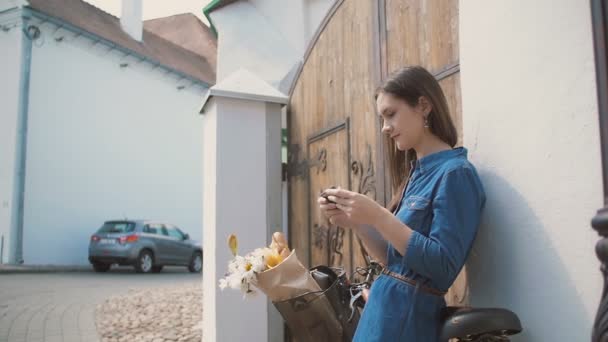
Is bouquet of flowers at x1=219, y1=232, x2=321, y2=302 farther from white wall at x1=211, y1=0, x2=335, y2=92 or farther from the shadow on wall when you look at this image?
white wall at x1=211, y1=0, x2=335, y2=92

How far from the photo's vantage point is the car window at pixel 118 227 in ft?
44.9

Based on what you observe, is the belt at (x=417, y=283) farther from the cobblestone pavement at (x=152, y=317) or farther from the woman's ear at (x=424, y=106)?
the cobblestone pavement at (x=152, y=317)

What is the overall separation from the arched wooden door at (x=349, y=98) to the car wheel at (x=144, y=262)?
10.6 m

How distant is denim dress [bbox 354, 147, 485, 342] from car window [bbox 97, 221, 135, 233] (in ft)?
42.4

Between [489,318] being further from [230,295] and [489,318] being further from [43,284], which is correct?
[43,284]

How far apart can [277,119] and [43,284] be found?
26.7 feet

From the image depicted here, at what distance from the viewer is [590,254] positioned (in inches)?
55.1

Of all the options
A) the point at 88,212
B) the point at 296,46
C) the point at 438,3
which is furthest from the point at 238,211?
the point at 88,212

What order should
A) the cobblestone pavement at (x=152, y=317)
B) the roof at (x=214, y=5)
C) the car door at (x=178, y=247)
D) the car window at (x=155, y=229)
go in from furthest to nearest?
the car door at (x=178, y=247) → the car window at (x=155, y=229) → the roof at (x=214, y=5) → the cobblestone pavement at (x=152, y=317)

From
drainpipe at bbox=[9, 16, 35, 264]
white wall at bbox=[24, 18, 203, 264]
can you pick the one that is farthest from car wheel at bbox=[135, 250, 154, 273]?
drainpipe at bbox=[9, 16, 35, 264]

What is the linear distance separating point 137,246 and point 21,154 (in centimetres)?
380

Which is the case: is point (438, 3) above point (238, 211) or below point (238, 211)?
above

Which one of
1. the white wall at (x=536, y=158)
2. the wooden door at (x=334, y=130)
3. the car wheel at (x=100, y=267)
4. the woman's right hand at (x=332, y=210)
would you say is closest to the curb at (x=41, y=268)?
the car wheel at (x=100, y=267)

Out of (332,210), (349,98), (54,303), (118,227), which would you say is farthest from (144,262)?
(332,210)
